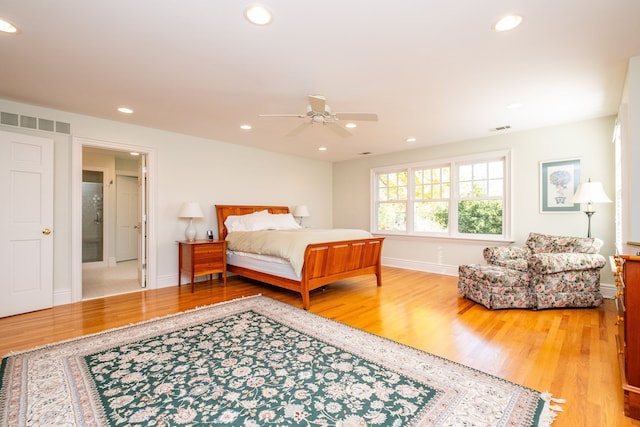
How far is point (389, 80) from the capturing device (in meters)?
2.86

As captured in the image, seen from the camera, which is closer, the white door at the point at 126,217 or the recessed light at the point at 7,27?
the recessed light at the point at 7,27

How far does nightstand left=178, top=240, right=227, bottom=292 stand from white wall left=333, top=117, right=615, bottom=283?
141 inches

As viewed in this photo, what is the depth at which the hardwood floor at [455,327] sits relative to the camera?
1.96 meters

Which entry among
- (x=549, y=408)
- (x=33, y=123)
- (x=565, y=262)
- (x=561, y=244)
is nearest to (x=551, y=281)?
(x=565, y=262)

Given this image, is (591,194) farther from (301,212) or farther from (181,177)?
(181,177)

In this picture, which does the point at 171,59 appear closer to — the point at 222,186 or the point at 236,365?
the point at 236,365

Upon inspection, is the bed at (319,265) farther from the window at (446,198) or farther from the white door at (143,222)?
the window at (446,198)

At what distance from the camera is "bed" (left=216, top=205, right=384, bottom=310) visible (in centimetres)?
366

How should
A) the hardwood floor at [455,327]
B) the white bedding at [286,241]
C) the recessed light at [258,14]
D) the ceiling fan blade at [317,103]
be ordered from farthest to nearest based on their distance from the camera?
the white bedding at [286,241] < the ceiling fan blade at [317,103] < the hardwood floor at [455,327] < the recessed light at [258,14]

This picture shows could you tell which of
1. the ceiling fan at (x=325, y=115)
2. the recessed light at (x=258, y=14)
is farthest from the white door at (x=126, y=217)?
the recessed light at (x=258, y=14)

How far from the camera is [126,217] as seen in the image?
6.96 meters

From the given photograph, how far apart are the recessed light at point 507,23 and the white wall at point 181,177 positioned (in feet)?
14.8

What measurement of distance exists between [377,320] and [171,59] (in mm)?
3213

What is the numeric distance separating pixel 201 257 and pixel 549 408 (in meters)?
4.23
